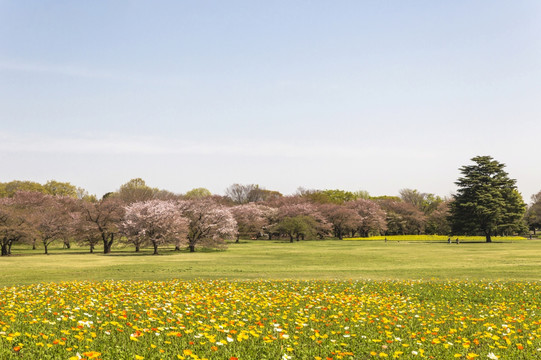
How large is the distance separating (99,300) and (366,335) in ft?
25.4

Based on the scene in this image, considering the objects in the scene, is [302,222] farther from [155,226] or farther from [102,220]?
[102,220]

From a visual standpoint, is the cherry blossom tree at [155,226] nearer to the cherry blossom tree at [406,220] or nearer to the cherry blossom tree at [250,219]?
the cherry blossom tree at [250,219]

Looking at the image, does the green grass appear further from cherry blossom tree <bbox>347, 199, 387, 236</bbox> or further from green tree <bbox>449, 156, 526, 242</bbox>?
cherry blossom tree <bbox>347, 199, 387, 236</bbox>

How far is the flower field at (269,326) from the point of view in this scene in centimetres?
741

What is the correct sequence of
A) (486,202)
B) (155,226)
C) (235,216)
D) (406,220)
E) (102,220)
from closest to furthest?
1. (155,226)
2. (102,220)
3. (486,202)
4. (235,216)
5. (406,220)

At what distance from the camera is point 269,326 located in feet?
31.0

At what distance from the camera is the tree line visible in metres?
56.2

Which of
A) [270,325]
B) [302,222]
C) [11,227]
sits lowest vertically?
[270,325]

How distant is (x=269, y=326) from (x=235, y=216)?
286 ft

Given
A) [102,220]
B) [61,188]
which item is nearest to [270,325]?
[102,220]

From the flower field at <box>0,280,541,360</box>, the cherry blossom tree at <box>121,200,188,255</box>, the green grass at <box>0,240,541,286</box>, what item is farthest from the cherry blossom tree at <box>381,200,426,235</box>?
the flower field at <box>0,280,541,360</box>

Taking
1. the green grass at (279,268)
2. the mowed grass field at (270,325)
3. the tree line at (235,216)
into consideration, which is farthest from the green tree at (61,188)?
the mowed grass field at (270,325)

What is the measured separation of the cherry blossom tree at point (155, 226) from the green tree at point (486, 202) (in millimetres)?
54861

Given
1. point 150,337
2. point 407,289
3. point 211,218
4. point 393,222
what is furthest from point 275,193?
point 150,337
